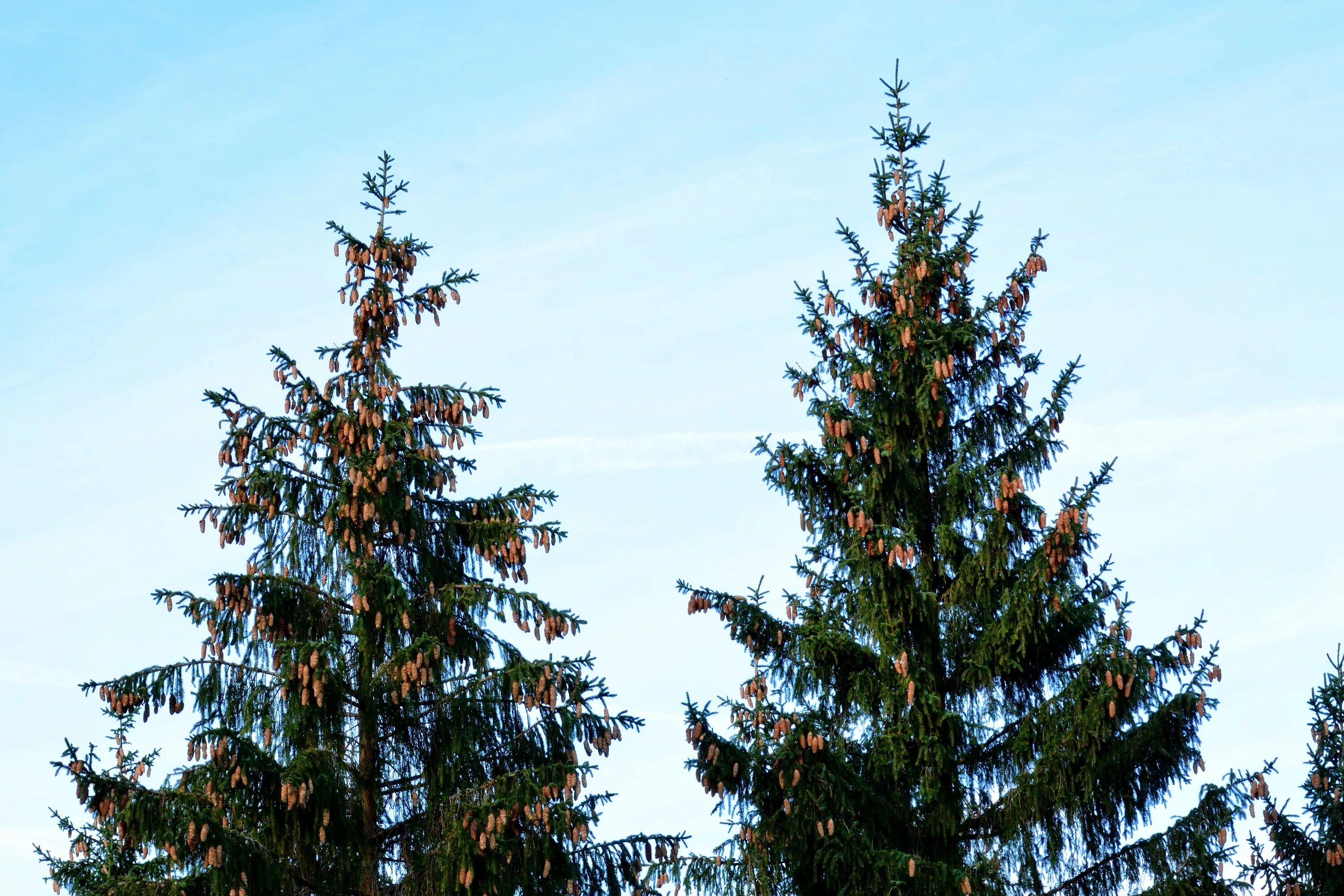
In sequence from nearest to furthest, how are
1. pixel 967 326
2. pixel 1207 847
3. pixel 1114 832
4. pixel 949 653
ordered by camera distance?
pixel 1207 847, pixel 1114 832, pixel 949 653, pixel 967 326

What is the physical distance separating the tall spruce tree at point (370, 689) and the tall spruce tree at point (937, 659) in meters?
1.94

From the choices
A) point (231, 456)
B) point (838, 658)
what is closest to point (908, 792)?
point (838, 658)

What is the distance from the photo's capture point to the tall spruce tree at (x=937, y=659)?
651 inches

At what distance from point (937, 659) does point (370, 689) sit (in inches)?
255

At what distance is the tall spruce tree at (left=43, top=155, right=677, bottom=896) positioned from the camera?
16.5 metres

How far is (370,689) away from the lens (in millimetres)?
18141

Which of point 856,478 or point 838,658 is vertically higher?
point 856,478

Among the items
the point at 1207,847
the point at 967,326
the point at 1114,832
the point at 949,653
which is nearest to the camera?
the point at 1207,847

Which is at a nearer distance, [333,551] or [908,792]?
[908,792]

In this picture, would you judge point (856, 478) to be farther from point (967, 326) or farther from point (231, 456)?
point (231, 456)

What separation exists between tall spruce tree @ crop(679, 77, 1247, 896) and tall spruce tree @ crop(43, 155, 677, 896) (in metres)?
1.94

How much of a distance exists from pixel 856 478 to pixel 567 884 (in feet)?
19.0

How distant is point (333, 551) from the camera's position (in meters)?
19.2

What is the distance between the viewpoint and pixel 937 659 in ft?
60.8
